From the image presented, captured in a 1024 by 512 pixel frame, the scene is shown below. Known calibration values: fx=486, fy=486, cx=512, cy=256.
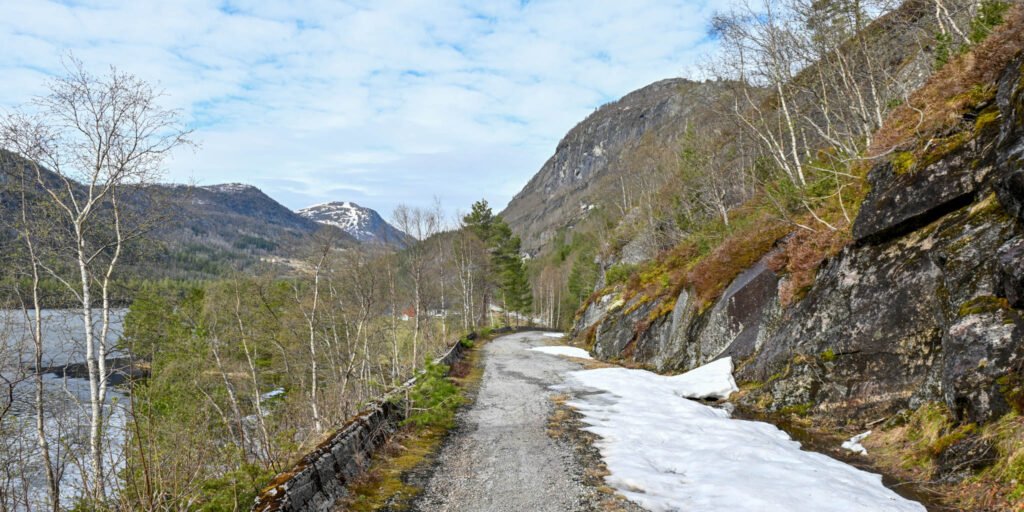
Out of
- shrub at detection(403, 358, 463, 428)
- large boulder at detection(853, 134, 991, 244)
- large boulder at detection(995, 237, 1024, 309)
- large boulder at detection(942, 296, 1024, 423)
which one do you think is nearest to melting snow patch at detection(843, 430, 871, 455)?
large boulder at detection(942, 296, 1024, 423)

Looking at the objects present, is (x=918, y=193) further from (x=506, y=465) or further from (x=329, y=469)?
(x=329, y=469)

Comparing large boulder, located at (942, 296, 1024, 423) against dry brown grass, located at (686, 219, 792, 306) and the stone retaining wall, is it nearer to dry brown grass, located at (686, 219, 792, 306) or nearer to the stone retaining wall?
the stone retaining wall

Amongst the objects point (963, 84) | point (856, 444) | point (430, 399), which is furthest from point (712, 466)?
point (963, 84)

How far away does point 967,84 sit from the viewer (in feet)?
30.2

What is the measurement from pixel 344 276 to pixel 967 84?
69.3 feet

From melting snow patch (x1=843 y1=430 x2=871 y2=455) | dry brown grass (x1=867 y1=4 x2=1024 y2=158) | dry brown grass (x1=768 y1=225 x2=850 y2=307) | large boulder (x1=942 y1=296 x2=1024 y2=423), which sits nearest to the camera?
large boulder (x1=942 y1=296 x2=1024 y2=423)

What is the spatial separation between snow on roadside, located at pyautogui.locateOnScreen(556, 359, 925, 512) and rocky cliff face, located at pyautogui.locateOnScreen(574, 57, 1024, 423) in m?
1.54

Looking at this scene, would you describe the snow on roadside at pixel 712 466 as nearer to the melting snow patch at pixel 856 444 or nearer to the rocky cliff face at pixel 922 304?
the melting snow patch at pixel 856 444

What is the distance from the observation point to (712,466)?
691cm

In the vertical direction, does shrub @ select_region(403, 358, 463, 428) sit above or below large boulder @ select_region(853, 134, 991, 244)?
below

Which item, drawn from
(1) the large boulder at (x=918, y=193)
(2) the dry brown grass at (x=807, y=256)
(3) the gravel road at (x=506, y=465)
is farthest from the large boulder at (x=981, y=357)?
(3) the gravel road at (x=506, y=465)

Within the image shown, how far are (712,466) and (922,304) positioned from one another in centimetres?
452

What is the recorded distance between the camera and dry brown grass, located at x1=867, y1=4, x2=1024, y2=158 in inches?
332

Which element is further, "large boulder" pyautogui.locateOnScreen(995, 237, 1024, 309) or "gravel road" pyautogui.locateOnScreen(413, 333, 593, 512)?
"gravel road" pyautogui.locateOnScreen(413, 333, 593, 512)
